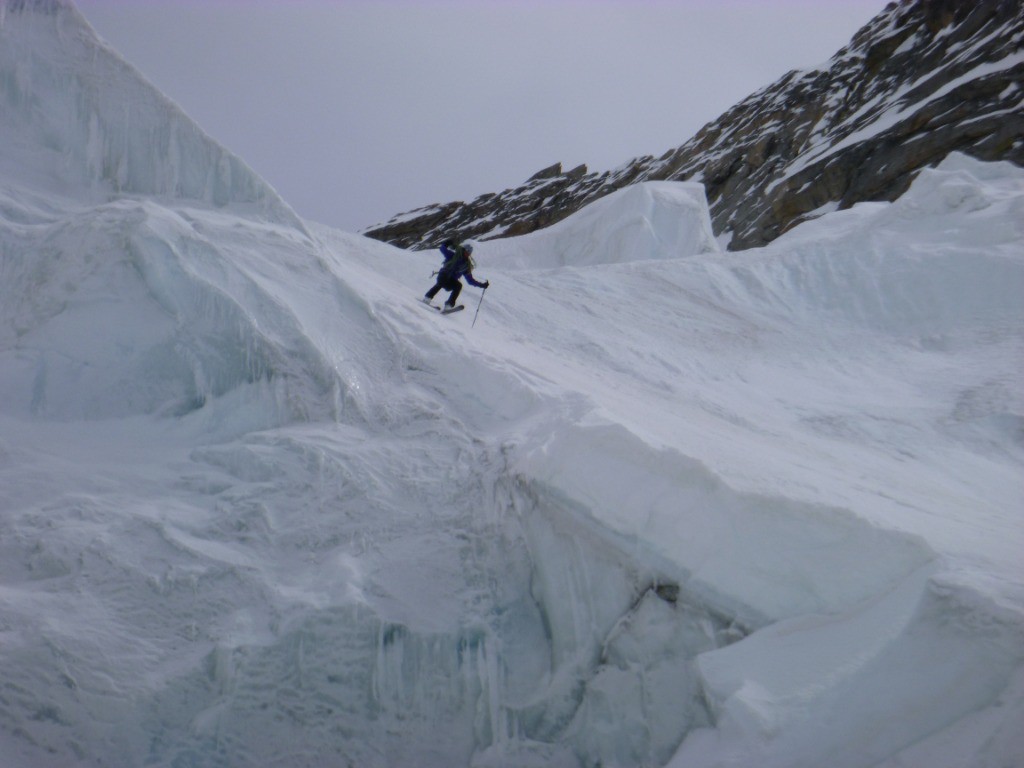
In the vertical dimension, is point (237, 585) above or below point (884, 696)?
above

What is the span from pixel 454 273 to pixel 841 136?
3915cm

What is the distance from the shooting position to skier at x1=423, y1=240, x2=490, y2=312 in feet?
28.5

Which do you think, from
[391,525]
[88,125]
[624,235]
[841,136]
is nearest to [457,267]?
[88,125]

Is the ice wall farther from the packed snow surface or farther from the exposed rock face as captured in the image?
the exposed rock face

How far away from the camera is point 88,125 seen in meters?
7.48

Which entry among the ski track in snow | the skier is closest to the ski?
the skier

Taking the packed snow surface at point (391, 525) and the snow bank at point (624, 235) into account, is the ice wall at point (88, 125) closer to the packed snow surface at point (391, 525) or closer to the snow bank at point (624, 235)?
the packed snow surface at point (391, 525)

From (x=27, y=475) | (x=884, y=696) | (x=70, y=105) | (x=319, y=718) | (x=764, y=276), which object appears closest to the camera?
(x=884, y=696)

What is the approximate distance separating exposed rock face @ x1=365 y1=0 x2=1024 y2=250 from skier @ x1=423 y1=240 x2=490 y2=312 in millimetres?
29819

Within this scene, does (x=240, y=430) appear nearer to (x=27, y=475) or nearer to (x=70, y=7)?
(x=27, y=475)

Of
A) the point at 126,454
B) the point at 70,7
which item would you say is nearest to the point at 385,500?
the point at 126,454

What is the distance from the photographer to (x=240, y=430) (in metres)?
5.75

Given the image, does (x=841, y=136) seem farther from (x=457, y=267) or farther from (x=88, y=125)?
(x=88, y=125)

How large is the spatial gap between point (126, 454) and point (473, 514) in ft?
8.01
